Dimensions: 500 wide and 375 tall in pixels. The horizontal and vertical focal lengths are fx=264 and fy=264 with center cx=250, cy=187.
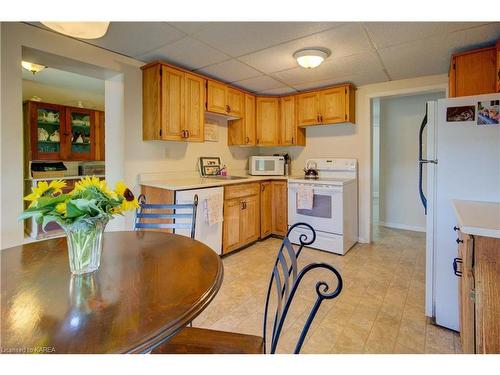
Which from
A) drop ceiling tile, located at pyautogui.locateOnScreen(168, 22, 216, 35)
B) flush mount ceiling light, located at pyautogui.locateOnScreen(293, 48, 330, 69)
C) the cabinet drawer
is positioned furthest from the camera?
the cabinet drawer

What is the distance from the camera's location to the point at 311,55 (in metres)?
2.46

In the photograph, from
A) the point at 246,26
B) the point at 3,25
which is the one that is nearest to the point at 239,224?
the point at 246,26

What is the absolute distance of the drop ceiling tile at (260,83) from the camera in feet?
11.0

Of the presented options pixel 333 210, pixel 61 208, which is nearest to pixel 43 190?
pixel 61 208

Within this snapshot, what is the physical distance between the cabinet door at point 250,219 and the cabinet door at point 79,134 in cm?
312

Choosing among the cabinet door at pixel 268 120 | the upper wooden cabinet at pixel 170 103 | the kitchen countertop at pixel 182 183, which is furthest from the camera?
the cabinet door at pixel 268 120

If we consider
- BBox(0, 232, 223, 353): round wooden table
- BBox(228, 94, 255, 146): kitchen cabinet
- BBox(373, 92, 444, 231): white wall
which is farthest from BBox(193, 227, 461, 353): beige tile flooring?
BBox(228, 94, 255, 146): kitchen cabinet

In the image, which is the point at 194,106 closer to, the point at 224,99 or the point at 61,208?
the point at 224,99

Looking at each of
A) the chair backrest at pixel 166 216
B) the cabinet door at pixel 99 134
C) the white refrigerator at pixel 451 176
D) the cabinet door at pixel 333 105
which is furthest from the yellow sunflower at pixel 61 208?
the cabinet door at pixel 99 134

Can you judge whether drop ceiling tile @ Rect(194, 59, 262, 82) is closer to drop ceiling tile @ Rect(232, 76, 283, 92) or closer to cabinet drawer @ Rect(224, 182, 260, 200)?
drop ceiling tile @ Rect(232, 76, 283, 92)

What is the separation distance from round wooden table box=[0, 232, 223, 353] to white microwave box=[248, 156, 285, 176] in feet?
9.79

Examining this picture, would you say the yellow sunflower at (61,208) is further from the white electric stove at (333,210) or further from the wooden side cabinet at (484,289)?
the white electric stove at (333,210)

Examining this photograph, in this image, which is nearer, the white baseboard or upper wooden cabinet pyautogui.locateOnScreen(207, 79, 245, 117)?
upper wooden cabinet pyautogui.locateOnScreen(207, 79, 245, 117)

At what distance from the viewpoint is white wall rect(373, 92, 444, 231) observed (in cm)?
429
